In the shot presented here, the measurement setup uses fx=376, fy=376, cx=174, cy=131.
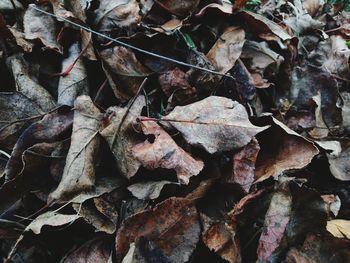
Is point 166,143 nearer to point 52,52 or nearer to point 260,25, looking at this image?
point 52,52

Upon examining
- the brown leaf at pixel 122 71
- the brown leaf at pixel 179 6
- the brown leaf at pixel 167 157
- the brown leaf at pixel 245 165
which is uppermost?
the brown leaf at pixel 179 6

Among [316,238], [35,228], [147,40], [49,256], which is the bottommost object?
[316,238]

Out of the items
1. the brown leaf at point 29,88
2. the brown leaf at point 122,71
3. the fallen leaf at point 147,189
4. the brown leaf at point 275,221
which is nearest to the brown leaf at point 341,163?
the brown leaf at point 275,221

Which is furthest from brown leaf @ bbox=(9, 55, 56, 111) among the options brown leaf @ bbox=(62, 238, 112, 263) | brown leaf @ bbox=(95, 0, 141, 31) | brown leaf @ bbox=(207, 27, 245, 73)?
brown leaf @ bbox=(207, 27, 245, 73)

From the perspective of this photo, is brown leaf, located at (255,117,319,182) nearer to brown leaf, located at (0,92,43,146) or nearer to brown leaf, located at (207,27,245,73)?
brown leaf, located at (207,27,245,73)

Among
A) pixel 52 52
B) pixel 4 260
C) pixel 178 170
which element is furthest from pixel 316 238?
pixel 52 52

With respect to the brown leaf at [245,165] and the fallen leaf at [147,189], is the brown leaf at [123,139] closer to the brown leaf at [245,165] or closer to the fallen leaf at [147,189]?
the fallen leaf at [147,189]
